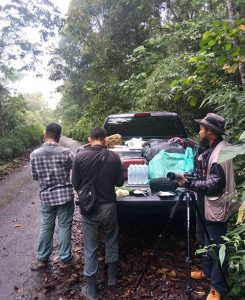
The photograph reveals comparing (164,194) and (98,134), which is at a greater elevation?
(98,134)

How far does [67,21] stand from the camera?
1884cm

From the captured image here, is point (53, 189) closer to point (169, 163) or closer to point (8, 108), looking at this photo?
point (169, 163)

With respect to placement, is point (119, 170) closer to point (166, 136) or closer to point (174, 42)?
point (166, 136)

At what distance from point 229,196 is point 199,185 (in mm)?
319

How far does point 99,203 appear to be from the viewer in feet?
12.7

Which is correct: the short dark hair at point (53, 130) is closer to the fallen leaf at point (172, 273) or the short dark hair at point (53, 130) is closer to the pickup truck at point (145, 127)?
the pickup truck at point (145, 127)

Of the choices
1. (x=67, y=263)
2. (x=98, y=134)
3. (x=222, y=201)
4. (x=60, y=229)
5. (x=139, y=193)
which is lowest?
(x=67, y=263)

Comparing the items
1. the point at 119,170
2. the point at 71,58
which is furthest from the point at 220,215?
the point at 71,58

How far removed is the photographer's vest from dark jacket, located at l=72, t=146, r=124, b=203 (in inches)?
44.4

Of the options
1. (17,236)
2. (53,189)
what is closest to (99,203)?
(53,189)

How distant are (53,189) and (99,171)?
0.99 metres

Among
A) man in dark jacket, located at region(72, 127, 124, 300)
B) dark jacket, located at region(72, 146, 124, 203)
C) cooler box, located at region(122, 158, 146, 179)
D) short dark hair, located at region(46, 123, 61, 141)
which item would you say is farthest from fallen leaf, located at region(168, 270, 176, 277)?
short dark hair, located at region(46, 123, 61, 141)

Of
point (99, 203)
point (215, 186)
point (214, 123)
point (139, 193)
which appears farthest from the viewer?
point (139, 193)

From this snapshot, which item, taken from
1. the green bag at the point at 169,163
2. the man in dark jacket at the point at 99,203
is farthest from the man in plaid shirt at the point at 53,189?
the green bag at the point at 169,163
